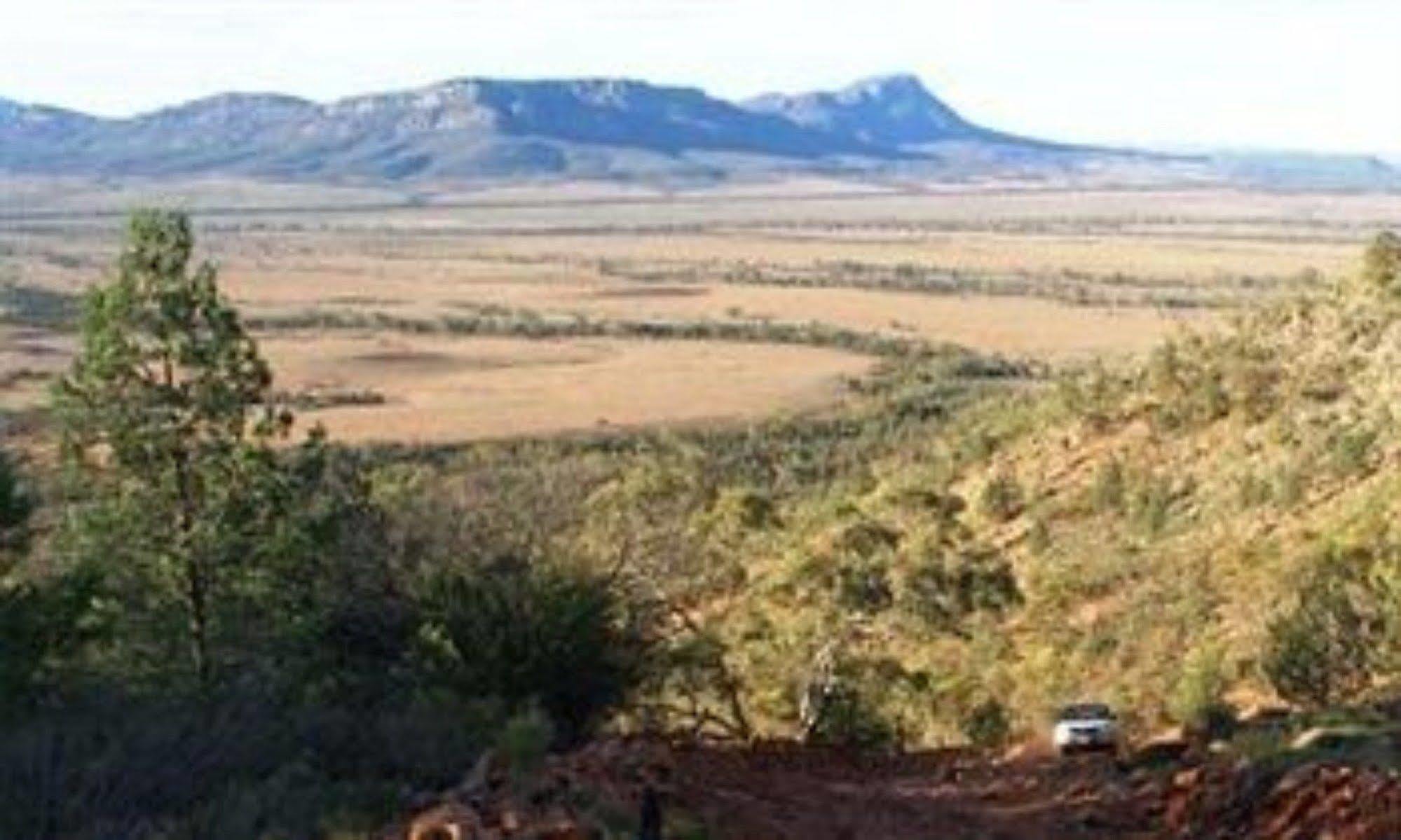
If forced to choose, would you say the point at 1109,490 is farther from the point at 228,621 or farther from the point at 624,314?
the point at 624,314

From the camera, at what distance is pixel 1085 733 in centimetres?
1895

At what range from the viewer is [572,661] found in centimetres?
1920

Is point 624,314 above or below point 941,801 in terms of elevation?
below

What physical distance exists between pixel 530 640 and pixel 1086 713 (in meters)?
4.98

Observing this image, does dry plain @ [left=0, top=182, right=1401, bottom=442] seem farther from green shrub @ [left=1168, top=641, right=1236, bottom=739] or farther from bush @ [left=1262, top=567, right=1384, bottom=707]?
bush @ [left=1262, top=567, right=1384, bottom=707]

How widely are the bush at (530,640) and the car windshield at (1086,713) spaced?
13.2 ft

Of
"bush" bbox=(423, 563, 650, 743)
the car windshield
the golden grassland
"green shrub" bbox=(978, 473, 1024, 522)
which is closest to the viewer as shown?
"bush" bbox=(423, 563, 650, 743)

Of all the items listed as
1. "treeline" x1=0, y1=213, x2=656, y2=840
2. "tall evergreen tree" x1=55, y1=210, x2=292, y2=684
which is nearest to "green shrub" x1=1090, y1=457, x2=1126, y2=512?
"treeline" x1=0, y1=213, x2=656, y2=840

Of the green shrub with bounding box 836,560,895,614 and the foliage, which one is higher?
the foliage

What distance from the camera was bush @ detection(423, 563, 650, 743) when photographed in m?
18.9

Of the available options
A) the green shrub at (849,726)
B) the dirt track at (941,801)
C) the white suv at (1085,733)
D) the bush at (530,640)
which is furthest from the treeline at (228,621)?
the white suv at (1085,733)

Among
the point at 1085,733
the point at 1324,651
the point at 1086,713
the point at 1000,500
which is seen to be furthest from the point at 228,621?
the point at 1000,500

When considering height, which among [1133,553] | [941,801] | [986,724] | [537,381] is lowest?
[537,381]

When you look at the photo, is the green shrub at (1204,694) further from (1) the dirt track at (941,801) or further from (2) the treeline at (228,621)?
(2) the treeline at (228,621)
